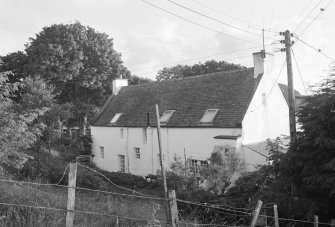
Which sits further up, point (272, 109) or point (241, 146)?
point (272, 109)

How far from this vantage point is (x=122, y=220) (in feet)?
24.6

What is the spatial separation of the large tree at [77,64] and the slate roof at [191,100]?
722cm

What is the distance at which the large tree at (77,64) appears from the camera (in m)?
37.7

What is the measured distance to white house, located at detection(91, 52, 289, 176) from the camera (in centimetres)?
2203

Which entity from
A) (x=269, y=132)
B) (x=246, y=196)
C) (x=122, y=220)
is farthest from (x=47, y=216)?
(x=269, y=132)

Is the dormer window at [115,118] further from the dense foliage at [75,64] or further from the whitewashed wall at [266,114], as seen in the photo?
the whitewashed wall at [266,114]

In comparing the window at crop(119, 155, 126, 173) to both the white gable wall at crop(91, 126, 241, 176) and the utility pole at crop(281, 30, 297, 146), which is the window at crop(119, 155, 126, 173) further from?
the utility pole at crop(281, 30, 297, 146)

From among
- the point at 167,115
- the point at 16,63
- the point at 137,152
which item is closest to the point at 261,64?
the point at 167,115

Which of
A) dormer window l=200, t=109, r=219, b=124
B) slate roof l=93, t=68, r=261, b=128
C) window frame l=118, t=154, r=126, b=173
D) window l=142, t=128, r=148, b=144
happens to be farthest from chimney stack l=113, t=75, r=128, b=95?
dormer window l=200, t=109, r=219, b=124

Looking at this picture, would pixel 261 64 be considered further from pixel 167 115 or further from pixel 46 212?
pixel 46 212

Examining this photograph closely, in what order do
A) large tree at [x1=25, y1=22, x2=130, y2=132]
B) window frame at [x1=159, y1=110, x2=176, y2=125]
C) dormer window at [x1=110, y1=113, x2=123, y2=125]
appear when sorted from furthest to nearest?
large tree at [x1=25, y1=22, x2=130, y2=132]
dormer window at [x1=110, y1=113, x2=123, y2=125]
window frame at [x1=159, y1=110, x2=176, y2=125]

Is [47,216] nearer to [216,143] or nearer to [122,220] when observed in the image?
[122,220]

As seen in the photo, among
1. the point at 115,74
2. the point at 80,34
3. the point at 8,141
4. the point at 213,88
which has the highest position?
the point at 80,34

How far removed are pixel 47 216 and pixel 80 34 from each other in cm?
3535
